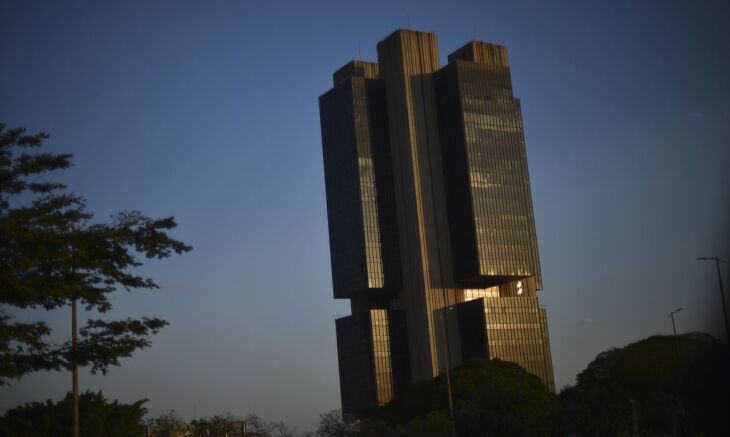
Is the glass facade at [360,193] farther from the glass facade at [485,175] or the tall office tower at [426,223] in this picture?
the glass facade at [485,175]

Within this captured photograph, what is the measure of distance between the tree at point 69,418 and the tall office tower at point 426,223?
95122 millimetres

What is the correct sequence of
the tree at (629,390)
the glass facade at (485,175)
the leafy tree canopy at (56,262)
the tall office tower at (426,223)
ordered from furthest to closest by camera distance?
the glass facade at (485,175), the tall office tower at (426,223), the tree at (629,390), the leafy tree canopy at (56,262)

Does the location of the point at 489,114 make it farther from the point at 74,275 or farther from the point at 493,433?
the point at 74,275

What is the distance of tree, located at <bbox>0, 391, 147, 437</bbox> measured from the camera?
6031cm

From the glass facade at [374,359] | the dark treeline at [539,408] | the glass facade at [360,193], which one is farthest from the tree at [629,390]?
the glass facade at [360,193]

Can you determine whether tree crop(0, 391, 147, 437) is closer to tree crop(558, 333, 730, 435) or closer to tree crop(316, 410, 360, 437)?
tree crop(316, 410, 360, 437)

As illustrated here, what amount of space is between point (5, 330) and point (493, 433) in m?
35.2

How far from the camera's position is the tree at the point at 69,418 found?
60312 millimetres

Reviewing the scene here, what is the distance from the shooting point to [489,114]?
167m

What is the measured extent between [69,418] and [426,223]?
10381cm

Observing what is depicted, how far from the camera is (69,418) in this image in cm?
6294

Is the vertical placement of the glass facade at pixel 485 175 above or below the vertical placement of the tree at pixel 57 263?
above

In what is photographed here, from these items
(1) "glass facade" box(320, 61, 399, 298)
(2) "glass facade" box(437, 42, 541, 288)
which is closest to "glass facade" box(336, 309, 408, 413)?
(1) "glass facade" box(320, 61, 399, 298)

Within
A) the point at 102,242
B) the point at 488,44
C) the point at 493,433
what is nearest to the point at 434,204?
the point at 488,44
